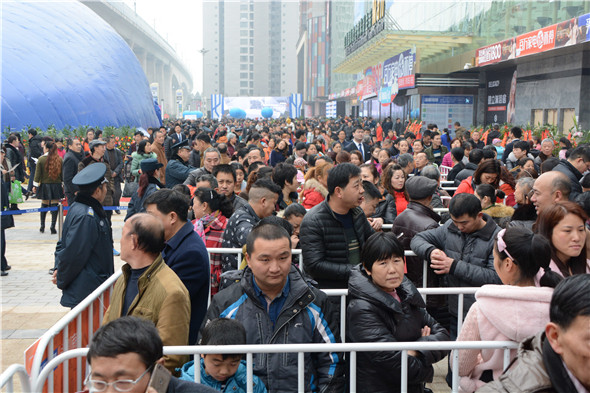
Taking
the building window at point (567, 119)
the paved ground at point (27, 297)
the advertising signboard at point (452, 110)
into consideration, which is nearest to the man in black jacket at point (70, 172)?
the paved ground at point (27, 297)

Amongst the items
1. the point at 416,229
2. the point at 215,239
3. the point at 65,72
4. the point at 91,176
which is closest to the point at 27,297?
the point at 91,176

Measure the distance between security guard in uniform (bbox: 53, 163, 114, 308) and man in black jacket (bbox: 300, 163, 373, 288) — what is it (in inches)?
83.1

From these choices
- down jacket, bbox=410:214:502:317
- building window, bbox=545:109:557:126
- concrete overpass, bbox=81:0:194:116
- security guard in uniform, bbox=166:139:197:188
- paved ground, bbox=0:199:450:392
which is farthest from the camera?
concrete overpass, bbox=81:0:194:116

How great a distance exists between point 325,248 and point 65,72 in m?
35.6

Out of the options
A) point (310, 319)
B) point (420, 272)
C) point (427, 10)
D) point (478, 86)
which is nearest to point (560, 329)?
point (310, 319)

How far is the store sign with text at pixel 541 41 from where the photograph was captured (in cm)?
1556

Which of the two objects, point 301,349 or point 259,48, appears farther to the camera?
point 259,48

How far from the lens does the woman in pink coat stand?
2791 millimetres

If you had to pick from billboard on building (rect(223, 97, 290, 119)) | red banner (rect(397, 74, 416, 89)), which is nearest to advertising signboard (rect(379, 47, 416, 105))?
red banner (rect(397, 74, 416, 89))

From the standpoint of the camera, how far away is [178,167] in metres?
9.62

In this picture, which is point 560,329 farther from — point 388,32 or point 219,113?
point 219,113

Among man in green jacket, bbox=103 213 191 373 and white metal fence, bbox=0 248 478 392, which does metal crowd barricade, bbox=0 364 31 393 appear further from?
man in green jacket, bbox=103 213 191 373

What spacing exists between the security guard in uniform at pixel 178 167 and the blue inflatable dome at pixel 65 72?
21847 mm

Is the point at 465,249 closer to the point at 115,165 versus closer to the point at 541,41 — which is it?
the point at 115,165
